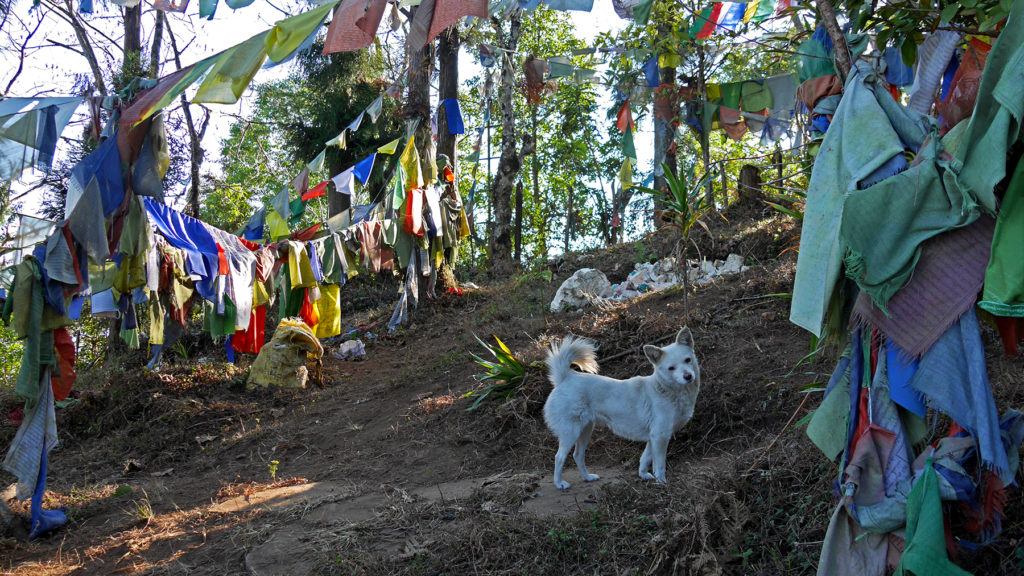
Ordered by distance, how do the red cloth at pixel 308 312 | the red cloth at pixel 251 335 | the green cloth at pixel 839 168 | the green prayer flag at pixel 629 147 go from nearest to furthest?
the green cloth at pixel 839 168, the green prayer flag at pixel 629 147, the red cloth at pixel 251 335, the red cloth at pixel 308 312

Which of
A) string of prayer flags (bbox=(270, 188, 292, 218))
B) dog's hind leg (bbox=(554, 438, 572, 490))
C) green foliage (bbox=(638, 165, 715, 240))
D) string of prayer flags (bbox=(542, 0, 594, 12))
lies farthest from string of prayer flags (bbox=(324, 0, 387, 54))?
string of prayer flags (bbox=(270, 188, 292, 218))

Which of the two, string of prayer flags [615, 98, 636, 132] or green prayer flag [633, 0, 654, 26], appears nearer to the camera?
green prayer flag [633, 0, 654, 26]

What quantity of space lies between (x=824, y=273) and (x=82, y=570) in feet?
18.3

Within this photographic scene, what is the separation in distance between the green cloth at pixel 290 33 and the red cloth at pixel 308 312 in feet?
19.1

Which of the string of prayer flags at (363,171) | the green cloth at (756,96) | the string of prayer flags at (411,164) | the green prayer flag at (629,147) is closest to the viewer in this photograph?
the green prayer flag at (629,147)

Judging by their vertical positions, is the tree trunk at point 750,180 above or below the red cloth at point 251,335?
above

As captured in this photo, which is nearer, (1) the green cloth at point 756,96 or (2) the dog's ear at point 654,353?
(2) the dog's ear at point 654,353

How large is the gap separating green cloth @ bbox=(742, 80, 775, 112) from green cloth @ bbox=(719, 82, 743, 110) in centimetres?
7

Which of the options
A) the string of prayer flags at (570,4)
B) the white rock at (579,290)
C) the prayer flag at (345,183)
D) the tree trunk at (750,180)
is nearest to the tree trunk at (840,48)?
the string of prayer flags at (570,4)

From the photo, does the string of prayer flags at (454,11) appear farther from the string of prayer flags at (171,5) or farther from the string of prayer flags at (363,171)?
the string of prayer flags at (363,171)

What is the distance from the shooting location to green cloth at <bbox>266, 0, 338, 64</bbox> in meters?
5.07

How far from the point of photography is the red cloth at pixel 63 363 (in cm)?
617

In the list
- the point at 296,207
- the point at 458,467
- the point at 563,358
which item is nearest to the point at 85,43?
the point at 296,207

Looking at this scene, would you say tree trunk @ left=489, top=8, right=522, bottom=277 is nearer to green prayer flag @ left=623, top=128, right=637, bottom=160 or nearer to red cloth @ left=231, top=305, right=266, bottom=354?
green prayer flag @ left=623, top=128, right=637, bottom=160
